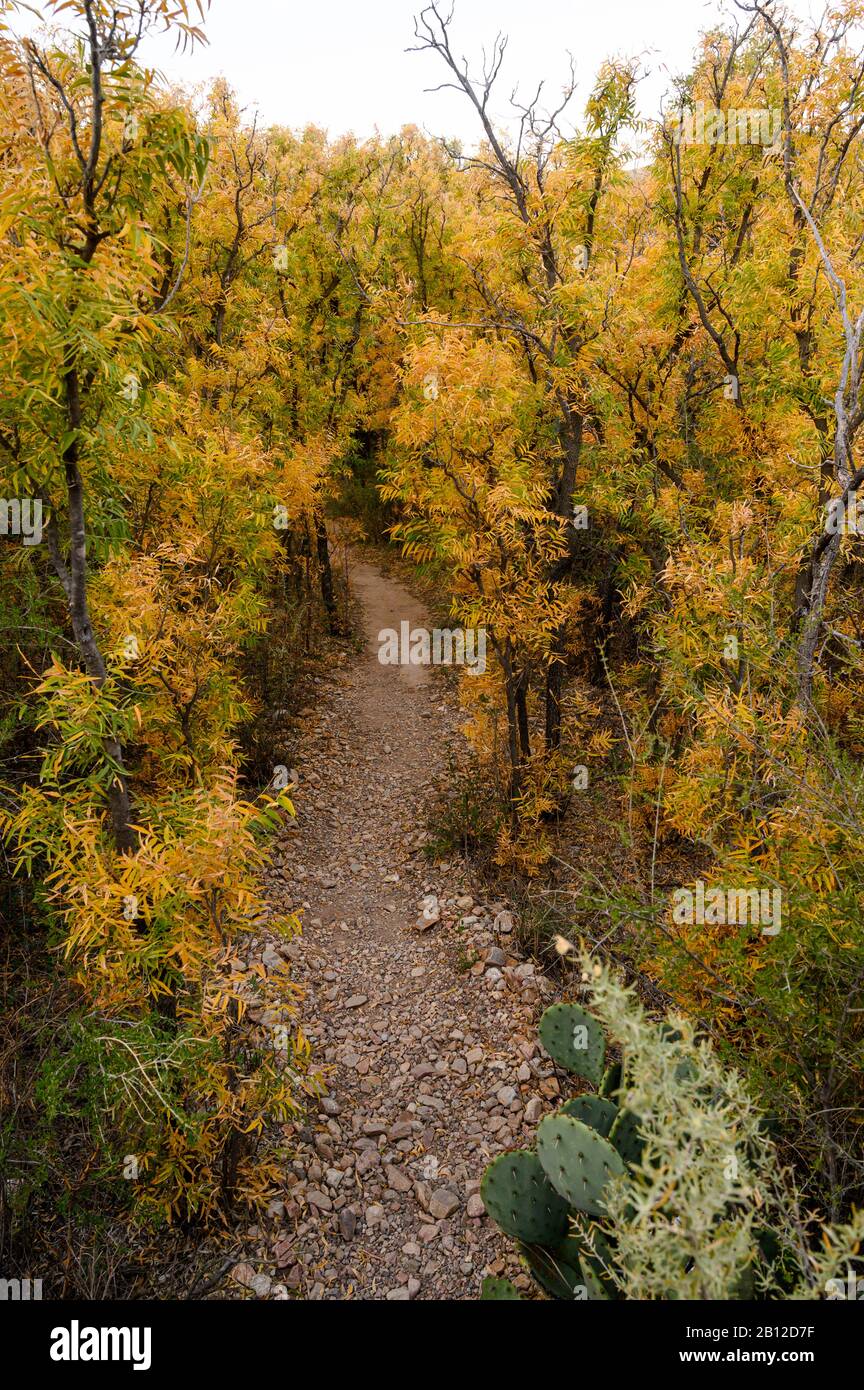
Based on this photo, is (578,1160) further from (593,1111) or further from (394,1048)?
(394,1048)

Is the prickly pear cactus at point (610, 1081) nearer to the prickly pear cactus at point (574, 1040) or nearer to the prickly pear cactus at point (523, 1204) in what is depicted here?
the prickly pear cactus at point (574, 1040)

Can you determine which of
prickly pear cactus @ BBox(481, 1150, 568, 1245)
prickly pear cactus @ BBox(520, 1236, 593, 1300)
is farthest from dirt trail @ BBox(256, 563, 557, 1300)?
prickly pear cactus @ BBox(481, 1150, 568, 1245)

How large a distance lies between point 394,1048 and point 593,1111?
2.64m

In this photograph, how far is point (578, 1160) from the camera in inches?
113

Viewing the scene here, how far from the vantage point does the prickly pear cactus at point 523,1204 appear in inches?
134

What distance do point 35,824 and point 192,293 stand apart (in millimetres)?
7228

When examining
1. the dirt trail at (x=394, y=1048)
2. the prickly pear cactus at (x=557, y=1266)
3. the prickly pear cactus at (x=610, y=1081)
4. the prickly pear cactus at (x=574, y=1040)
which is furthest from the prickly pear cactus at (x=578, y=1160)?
the dirt trail at (x=394, y=1048)

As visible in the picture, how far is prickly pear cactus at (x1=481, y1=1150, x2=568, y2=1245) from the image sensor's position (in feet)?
11.2

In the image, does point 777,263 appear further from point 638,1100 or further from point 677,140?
point 638,1100

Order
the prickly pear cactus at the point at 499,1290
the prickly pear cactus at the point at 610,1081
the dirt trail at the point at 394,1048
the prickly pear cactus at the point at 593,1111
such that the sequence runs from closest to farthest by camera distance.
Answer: the prickly pear cactus at the point at 499,1290 → the prickly pear cactus at the point at 593,1111 → the prickly pear cactus at the point at 610,1081 → the dirt trail at the point at 394,1048

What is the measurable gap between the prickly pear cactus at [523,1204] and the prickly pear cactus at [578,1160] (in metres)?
0.51

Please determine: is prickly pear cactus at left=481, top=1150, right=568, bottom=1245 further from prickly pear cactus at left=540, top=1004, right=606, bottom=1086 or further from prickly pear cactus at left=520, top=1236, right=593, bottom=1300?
prickly pear cactus at left=540, top=1004, right=606, bottom=1086

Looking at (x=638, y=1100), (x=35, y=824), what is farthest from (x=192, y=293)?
(x=638, y=1100)

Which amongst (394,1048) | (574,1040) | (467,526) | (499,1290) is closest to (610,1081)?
(574,1040)
